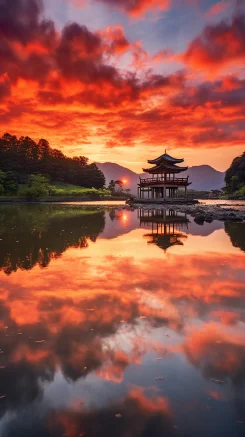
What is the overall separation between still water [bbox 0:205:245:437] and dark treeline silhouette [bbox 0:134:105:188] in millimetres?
71318

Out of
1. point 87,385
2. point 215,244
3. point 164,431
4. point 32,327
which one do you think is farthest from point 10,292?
point 215,244

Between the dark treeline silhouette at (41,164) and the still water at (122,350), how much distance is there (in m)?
71.3

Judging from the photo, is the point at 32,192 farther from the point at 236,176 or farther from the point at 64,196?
the point at 236,176

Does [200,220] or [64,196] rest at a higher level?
[64,196]

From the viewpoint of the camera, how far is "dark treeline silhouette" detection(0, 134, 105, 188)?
3204 inches

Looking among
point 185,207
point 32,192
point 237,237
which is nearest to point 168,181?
point 185,207

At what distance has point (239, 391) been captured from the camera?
3635 millimetres

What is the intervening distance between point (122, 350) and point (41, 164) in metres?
90.7

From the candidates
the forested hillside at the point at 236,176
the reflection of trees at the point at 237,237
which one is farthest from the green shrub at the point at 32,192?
the forested hillside at the point at 236,176

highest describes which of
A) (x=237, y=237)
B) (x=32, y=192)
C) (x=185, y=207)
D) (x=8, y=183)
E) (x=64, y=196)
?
(x=8, y=183)

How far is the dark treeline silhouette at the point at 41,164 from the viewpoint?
81.4 m

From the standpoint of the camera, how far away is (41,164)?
89875 millimetres

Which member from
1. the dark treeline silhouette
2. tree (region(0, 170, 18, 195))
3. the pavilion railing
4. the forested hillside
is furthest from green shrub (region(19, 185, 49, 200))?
the forested hillside

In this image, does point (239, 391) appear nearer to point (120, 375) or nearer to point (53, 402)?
point (120, 375)
